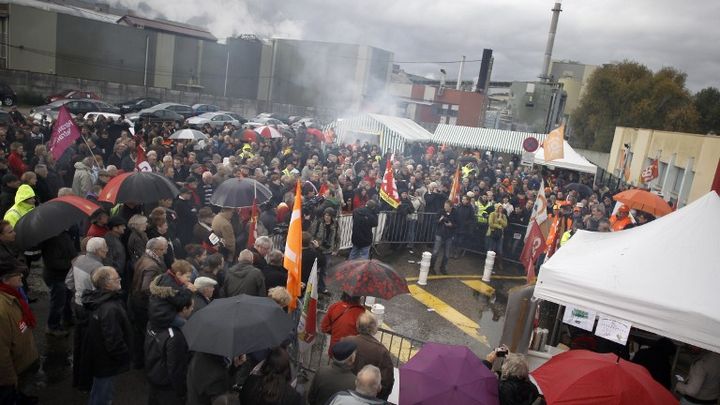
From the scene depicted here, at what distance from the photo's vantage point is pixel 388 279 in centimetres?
576

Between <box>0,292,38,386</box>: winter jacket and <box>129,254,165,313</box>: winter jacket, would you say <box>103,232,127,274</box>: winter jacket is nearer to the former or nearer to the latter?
<box>129,254,165,313</box>: winter jacket

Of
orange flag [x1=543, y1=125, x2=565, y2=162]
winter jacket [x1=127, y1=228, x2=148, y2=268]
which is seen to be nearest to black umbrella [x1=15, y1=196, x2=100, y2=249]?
winter jacket [x1=127, y1=228, x2=148, y2=268]

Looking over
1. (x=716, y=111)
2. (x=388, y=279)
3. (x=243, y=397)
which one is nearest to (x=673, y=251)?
(x=388, y=279)

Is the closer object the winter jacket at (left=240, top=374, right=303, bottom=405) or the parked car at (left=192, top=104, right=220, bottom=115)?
the winter jacket at (left=240, top=374, right=303, bottom=405)

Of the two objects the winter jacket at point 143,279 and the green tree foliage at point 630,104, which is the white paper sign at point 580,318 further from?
the green tree foliage at point 630,104

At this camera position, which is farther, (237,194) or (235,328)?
(237,194)

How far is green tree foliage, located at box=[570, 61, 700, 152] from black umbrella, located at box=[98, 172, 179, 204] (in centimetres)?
5223

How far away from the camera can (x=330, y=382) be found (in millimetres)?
4066

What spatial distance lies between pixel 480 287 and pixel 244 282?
6.45 metres

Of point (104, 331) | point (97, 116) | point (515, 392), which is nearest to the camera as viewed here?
point (515, 392)

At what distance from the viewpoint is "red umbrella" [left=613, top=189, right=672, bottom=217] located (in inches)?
428

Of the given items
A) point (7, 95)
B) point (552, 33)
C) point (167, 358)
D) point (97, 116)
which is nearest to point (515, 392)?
point (167, 358)

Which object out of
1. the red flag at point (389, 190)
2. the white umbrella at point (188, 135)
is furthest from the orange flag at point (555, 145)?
the white umbrella at point (188, 135)

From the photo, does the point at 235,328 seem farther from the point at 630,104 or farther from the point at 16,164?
the point at 630,104
